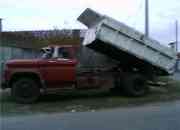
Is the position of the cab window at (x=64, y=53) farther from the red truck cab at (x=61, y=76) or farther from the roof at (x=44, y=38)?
the roof at (x=44, y=38)

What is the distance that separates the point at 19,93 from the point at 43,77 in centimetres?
110

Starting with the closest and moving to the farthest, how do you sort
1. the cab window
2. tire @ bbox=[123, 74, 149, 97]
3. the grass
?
1. the grass
2. the cab window
3. tire @ bbox=[123, 74, 149, 97]

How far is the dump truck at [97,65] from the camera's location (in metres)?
19.9

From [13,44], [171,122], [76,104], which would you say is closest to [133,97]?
[76,104]

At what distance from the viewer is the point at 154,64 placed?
2142 centimetres

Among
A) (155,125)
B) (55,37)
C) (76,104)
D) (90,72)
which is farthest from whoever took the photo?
(55,37)

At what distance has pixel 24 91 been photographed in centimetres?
1980

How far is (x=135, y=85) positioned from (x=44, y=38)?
882 inches

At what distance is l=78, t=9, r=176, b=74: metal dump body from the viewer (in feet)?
66.9

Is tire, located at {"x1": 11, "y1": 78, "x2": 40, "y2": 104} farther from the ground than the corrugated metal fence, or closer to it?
closer to it

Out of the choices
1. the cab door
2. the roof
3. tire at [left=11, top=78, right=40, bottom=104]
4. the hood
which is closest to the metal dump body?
the cab door

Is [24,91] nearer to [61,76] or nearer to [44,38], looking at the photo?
[61,76]

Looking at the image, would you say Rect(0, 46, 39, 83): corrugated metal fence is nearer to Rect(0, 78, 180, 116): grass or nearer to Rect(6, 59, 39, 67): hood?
Rect(0, 78, 180, 116): grass

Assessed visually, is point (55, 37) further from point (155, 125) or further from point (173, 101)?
point (155, 125)
